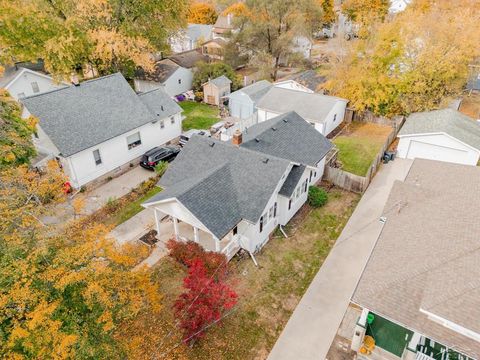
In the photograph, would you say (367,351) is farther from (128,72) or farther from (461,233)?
(128,72)

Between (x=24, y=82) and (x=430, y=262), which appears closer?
(x=430, y=262)

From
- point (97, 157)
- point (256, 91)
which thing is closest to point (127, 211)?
point (97, 157)

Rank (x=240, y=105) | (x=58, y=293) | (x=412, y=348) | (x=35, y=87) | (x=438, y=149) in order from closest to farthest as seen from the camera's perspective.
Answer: (x=58, y=293) → (x=412, y=348) → (x=438, y=149) → (x=240, y=105) → (x=35, y=87)

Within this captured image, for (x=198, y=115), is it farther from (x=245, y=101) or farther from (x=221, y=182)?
(x=221, y=182)

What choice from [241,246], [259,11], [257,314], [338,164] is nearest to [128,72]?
[259,11]

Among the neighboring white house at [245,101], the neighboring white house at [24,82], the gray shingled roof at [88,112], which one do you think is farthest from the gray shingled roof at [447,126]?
the neighboring white house at [24,82]

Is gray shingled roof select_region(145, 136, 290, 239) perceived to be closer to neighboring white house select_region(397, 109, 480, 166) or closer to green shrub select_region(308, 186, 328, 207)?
green shrub select_region(308, 186, 328, 207)
